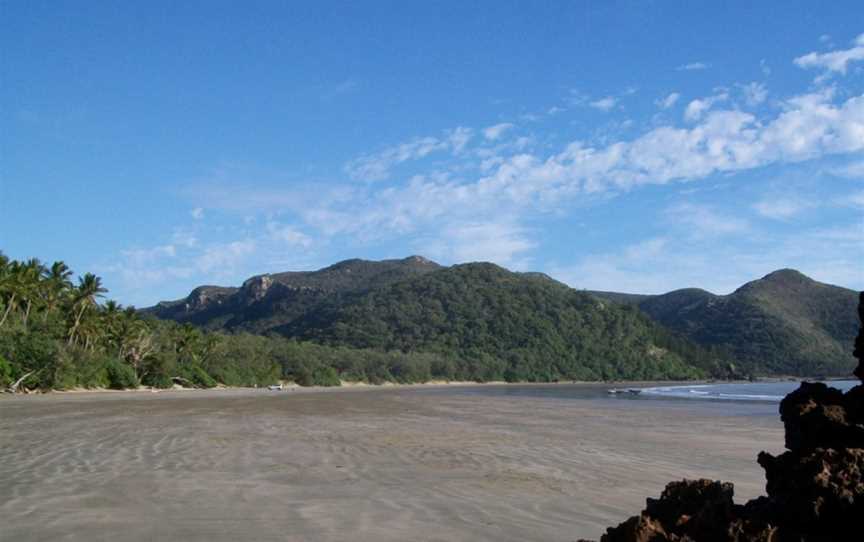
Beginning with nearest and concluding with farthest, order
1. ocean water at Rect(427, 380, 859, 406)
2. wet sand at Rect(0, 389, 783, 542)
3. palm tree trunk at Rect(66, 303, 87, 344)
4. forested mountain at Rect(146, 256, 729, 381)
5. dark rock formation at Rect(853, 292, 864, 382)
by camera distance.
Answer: dark rock formation at Rect(853, 292, 864, 382), wet sand at Rect(0, 389, 783, 542), ocean water at Rect(427, 380, 859, 406), palm tree trunk at Rect(66, 303, 87, 344), forested mountain at Rect(146, 256, 729, 381)

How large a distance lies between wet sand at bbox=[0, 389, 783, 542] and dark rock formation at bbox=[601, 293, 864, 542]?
105 inches

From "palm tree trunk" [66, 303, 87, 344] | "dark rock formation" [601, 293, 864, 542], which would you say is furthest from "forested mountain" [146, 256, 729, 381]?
"dark rock formation" [601, 293, 864, 542]

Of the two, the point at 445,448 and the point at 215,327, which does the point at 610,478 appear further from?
the point at 215,327

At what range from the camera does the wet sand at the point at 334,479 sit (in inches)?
284

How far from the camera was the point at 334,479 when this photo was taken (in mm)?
10320

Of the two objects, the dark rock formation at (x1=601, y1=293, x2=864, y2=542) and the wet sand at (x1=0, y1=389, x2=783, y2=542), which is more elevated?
the dark rock formation at (x1=601, y1=293, x2=864, y2=542)

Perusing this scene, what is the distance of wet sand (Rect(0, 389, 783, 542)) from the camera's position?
284 inches

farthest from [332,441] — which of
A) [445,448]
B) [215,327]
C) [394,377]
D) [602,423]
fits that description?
[215,327]

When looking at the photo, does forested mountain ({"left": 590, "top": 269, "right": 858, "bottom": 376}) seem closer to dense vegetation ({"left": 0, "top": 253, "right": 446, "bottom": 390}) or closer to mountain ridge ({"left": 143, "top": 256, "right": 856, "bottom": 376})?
mountain ridge ({"left": 143, "top": 256, "right": 856, "bottom": 376})

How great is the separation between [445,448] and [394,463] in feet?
9.35

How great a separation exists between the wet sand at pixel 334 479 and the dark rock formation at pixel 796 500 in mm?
2659

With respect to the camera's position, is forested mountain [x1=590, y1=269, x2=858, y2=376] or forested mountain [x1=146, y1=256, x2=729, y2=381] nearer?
forested mountain [x1=146, y1=256, x2=729, y2=381]

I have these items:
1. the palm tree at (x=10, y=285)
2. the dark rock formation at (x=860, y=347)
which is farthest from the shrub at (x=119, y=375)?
the dark rock formation at (x=860, y=347)

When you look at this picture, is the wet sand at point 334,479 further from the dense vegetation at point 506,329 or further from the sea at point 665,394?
the dense vegetation at point 506,329
